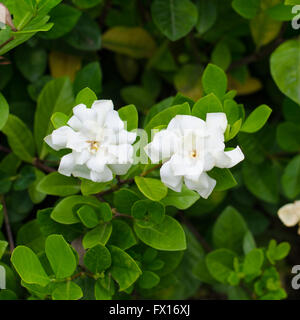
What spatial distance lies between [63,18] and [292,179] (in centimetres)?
70

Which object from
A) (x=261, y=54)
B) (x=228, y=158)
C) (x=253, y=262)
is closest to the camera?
(x=228, y=158)

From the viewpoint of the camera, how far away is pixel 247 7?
44.7 inches

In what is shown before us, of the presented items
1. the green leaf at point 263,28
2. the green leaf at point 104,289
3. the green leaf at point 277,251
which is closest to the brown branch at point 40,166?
the green leaf at point 104,289

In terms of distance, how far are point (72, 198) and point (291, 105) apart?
611mm

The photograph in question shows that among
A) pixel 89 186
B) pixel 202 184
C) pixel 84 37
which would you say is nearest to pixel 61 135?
pixel 89 186

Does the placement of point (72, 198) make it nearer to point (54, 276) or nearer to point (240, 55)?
point (54, 276)

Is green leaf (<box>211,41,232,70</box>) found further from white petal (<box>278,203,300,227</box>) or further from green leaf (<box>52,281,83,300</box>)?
green leaf (<box>52,281,83,300</box>)

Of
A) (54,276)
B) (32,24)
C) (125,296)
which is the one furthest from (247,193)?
(32,24)

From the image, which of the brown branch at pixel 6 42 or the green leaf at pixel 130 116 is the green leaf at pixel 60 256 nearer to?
the green leaf at pixel 130 116

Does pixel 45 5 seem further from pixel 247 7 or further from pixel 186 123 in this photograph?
pixel 247 7

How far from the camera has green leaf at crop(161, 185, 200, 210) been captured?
92 centimetres

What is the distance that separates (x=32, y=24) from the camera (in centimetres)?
88

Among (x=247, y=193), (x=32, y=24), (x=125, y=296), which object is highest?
(x=32, y=24)

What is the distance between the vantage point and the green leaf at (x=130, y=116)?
0.86 m
